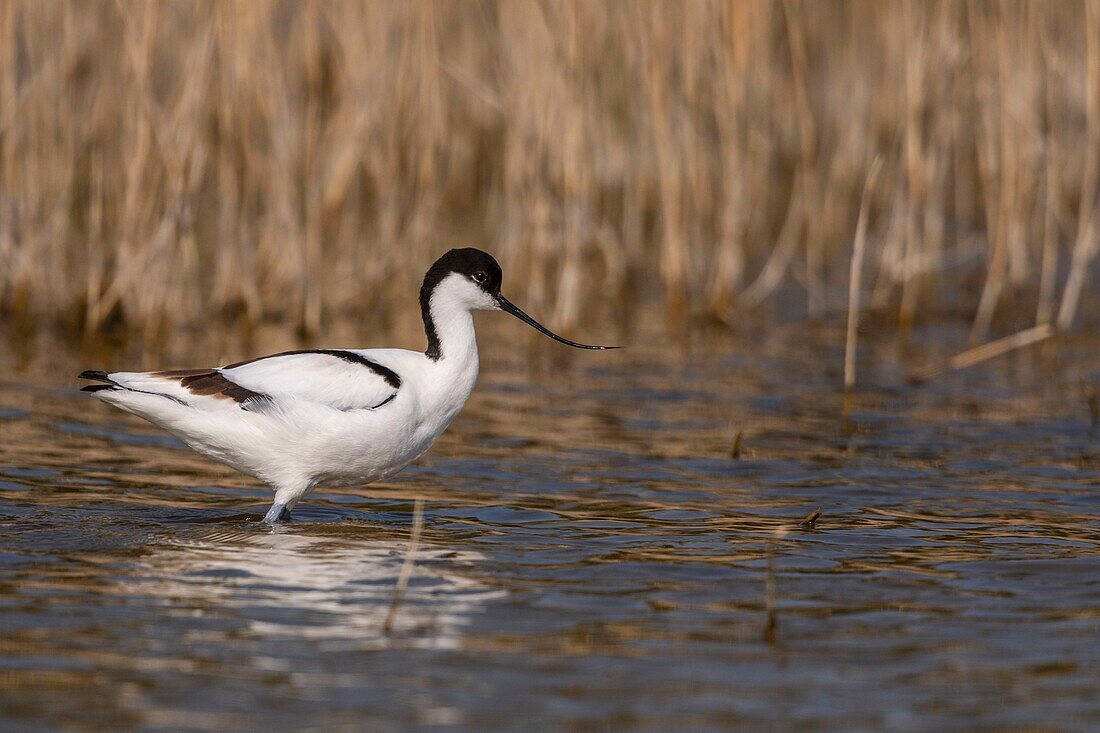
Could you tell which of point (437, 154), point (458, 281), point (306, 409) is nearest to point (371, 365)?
point (306, 409)

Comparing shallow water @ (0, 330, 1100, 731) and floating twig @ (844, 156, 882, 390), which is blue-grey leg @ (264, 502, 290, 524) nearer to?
shallow water @ (0, 330, 1100, 731)

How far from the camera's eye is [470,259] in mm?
6855

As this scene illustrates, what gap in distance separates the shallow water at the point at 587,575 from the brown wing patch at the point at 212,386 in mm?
521

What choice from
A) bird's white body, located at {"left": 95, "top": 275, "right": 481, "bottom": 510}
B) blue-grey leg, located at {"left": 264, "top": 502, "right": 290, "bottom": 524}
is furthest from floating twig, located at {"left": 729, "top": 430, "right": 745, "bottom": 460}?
blue-grey leg, located at {"left": 264, "top": 502, "right": 290, "bottom": 524}

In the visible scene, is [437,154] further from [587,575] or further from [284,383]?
[587,575]

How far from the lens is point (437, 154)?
12.2 metres

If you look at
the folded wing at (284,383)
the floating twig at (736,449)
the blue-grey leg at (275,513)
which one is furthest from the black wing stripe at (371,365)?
the floating twig at (736,449)

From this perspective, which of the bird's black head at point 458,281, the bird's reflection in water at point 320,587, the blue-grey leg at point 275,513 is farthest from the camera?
the bird's black head at point 458,281

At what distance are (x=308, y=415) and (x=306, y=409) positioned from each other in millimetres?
28

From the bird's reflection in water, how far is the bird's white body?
12.9 inches

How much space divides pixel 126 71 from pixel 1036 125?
6791mm

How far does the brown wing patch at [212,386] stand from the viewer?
21.0 feet

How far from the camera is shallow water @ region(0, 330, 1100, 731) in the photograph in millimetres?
4254

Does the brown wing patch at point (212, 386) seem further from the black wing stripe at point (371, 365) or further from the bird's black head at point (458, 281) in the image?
the bird's black head at point (458, 281)
